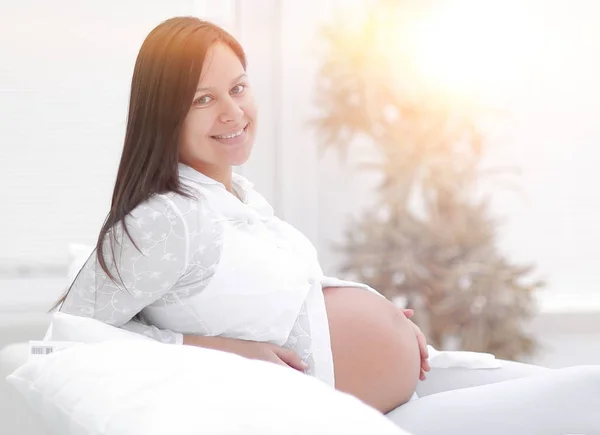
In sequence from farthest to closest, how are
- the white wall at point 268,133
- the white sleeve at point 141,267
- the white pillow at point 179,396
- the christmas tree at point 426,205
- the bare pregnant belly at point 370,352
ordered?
the christmas tree at point 426,205 → the white wall at point 268,133 → the bare pregnant belly at point 370,352 → the white sleeve at point 141,267 → the white pillow at point 179,396

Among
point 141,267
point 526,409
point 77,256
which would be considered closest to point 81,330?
point 141,267

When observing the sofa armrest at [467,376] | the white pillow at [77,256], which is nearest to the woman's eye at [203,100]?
the white pillow at [77,256]

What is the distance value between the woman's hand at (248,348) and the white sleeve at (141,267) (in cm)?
3

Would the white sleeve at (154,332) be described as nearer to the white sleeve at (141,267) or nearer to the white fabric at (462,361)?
the white sleeve at (141,267)

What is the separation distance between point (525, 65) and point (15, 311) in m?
2.12

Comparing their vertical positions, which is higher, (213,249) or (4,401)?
(213,249)

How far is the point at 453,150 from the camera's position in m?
2.88

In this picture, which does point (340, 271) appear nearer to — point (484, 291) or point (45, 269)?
point (484, 291)

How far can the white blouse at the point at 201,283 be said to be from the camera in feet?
4.22

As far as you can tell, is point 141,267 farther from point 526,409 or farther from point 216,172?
point 526,409

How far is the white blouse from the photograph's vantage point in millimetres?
1286

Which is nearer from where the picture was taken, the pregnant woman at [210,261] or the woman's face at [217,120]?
the pregnant woman at [210,261]

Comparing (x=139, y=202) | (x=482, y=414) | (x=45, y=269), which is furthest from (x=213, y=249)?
(x=45, y=269)

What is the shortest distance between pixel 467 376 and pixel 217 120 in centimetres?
65
